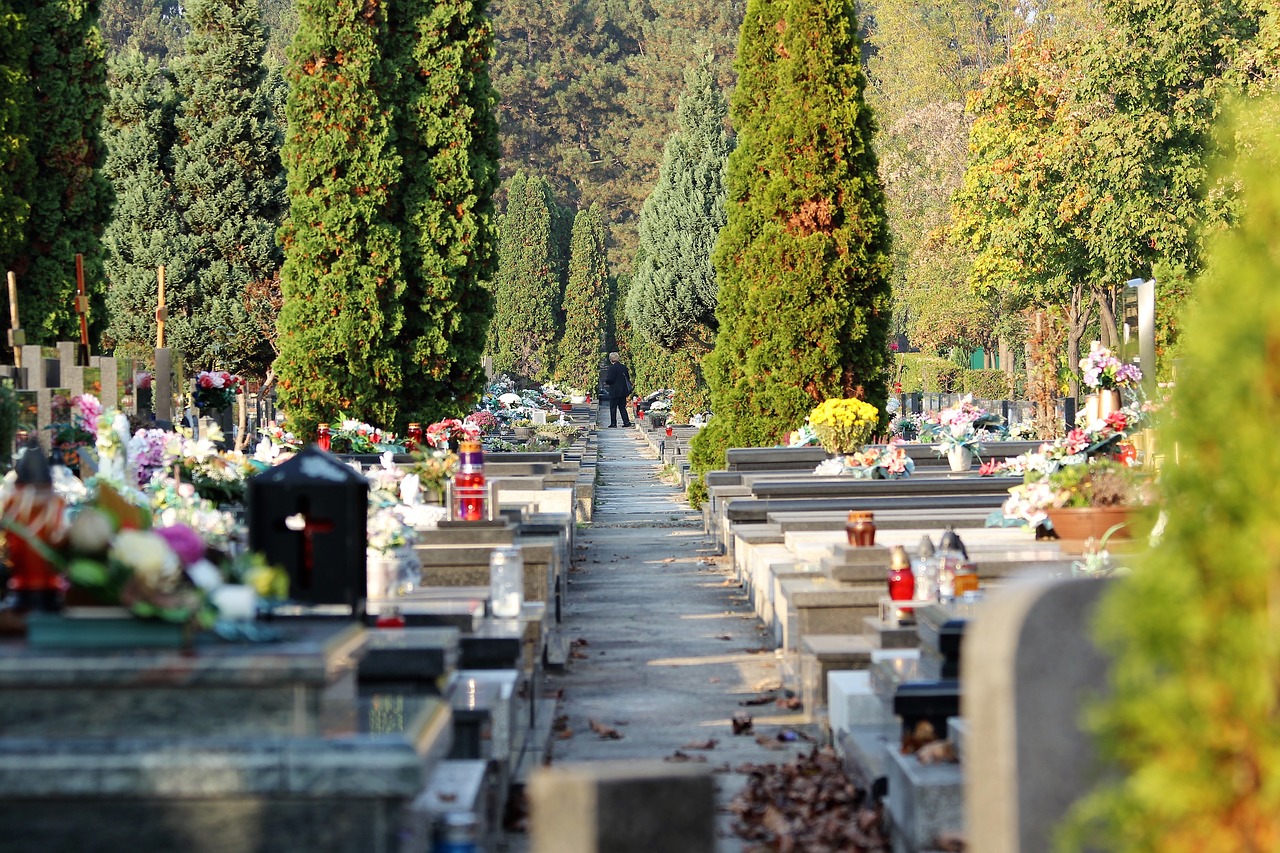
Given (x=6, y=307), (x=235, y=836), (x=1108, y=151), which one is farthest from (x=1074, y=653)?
(x=1108, y=151)

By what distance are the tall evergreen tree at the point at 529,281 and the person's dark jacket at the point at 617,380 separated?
51.4 feet

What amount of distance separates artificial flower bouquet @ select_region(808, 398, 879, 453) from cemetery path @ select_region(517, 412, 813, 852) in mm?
1795

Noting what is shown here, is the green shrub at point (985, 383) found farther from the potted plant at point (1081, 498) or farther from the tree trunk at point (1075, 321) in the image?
the potted plant at point (1081, 498)

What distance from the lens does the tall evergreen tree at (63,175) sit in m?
21.8

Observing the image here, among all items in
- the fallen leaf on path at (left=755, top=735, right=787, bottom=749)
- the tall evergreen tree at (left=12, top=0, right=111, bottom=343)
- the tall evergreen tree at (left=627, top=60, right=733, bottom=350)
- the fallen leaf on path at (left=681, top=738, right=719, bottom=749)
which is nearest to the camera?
the fallen leaf on path at (left=681, top=738, right=719, bottom=749)

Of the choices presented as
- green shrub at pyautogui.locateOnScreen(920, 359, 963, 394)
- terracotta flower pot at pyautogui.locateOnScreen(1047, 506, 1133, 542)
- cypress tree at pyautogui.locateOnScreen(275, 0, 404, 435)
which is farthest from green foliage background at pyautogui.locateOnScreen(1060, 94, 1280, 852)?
green shrub at pyautogui.locateOnScreen(920, 359, 963, 394)

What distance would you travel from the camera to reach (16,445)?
11.5 m

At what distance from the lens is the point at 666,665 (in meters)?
11.0

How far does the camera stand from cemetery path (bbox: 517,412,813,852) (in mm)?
8477

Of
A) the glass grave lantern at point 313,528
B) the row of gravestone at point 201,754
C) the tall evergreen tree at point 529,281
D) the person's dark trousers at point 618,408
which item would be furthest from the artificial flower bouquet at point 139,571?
the tall evergreen tree at point 529,281

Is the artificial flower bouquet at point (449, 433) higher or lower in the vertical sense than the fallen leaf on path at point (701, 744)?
higher

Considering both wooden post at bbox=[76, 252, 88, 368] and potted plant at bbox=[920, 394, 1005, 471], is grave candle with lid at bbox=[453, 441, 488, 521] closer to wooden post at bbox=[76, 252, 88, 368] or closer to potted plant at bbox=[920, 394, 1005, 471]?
wooden post at bbox=[76, 252, 88, 368]

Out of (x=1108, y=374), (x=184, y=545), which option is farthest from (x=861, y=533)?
(x=184, y=545)

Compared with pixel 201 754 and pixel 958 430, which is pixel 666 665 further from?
pixel 958 430
